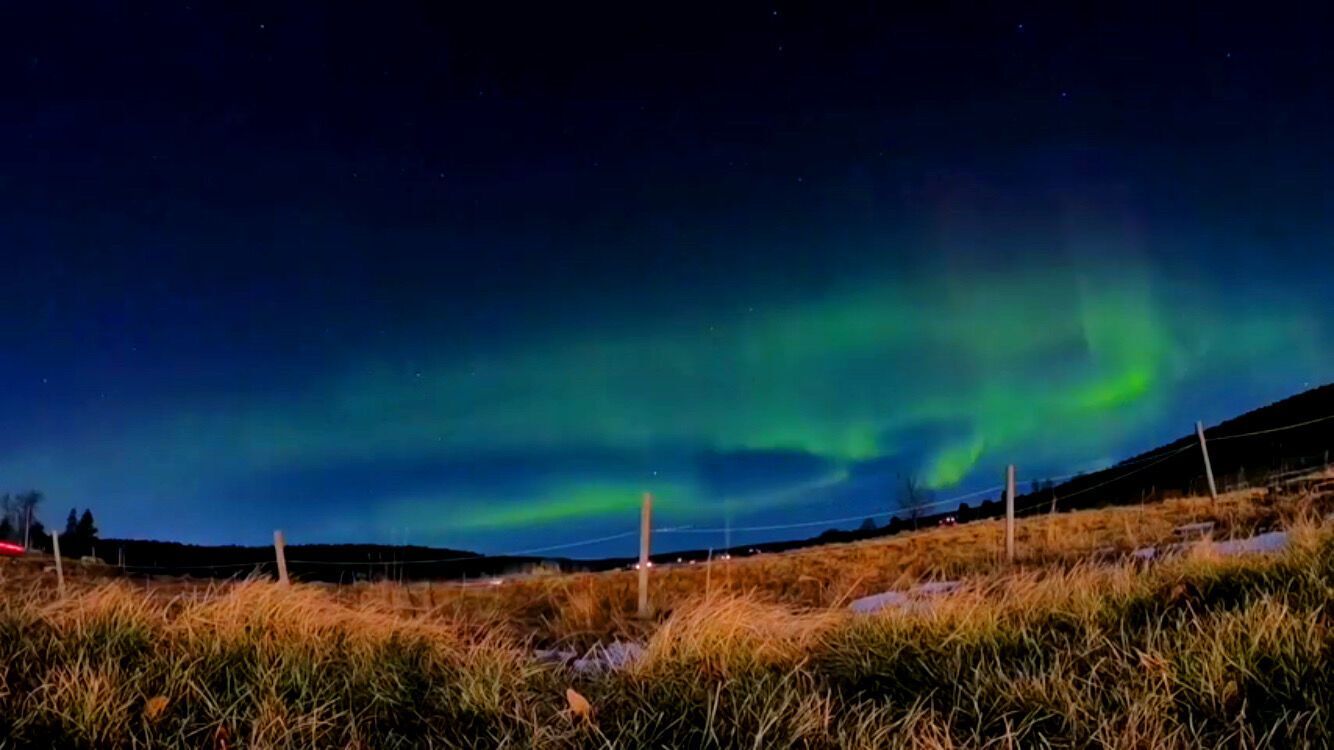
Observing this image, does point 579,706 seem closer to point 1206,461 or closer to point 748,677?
point 748,677

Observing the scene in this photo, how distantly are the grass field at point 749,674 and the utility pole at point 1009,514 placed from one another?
665 centimetres

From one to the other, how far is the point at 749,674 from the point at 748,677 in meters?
0.06

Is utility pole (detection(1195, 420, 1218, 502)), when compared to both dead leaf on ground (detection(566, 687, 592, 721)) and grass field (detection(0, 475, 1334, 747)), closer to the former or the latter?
grass field (detection(0, 475, 1334, 747))

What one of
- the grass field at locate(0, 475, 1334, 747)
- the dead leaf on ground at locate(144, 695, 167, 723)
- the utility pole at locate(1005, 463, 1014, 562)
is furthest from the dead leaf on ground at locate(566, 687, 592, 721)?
the utility pole at locate(1005, 463, 1014, 562)

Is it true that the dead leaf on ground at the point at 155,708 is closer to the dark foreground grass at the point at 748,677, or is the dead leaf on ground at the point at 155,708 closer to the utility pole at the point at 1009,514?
the dark foreground grass at the point at 748,677

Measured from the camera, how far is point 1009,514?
14.6 m

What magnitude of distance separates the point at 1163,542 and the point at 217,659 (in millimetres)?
12100

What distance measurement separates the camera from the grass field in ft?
12.9

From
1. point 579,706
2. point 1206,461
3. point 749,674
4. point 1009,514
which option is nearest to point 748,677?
point 749,674

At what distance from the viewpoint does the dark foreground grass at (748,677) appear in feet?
12.9

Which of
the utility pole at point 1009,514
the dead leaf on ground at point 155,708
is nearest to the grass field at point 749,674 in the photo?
the dead leaf on ground at point 155,708

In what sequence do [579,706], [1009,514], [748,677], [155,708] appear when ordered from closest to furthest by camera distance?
[579,706], [155,708], [748,677], [1009,514]

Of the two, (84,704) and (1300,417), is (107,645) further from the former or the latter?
(1300,417)

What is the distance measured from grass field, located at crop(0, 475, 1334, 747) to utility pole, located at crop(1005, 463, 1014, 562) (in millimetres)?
6649
